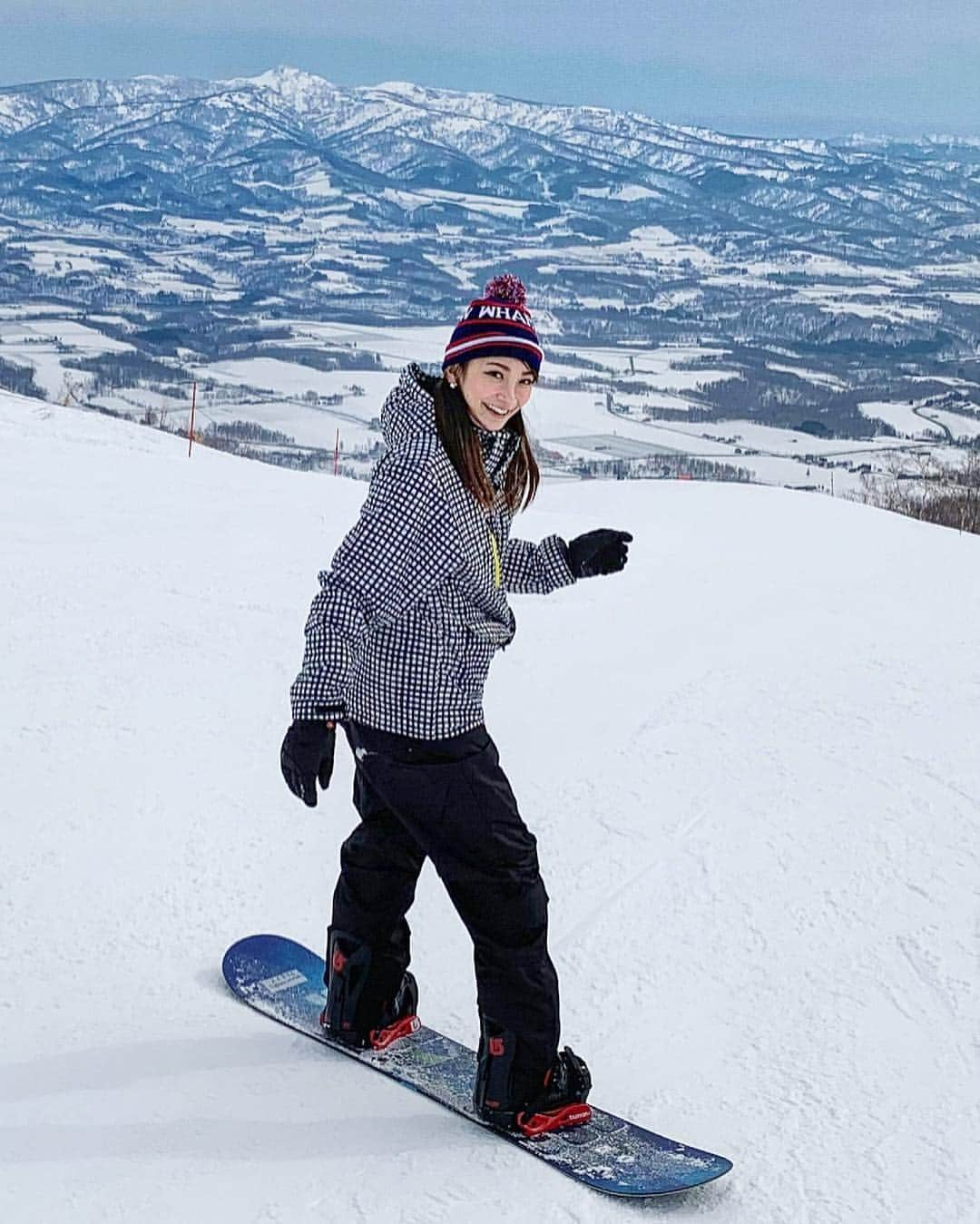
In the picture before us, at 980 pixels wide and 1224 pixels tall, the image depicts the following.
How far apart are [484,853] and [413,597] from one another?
51 cm

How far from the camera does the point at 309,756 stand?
2.17 meters

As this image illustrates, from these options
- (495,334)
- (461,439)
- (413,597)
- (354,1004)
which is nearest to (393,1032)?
(354,1004)

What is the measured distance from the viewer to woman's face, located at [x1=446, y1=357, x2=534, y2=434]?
2279 millimetres

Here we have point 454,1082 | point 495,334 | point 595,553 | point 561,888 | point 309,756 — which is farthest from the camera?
point 561,888

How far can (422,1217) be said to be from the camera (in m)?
2.05

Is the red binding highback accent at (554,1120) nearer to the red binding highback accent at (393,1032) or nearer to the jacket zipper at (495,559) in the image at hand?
the red binding highback accent at (393,1032)

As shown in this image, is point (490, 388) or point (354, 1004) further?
point (354, 1004)

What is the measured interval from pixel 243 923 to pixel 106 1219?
1.17m

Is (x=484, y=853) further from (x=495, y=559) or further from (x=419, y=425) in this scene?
(x=419, y=425)

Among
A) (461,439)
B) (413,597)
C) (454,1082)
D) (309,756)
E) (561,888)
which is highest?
(461,439)

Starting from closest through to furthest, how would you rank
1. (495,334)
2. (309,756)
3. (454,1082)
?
1. (309,756)
2. (495,334)
3. (454,1082)

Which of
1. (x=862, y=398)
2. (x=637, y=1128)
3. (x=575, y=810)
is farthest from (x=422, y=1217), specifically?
(x=862, y=398)

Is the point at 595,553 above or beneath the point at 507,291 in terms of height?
beneath

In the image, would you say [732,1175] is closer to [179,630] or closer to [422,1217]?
[422,1217]
